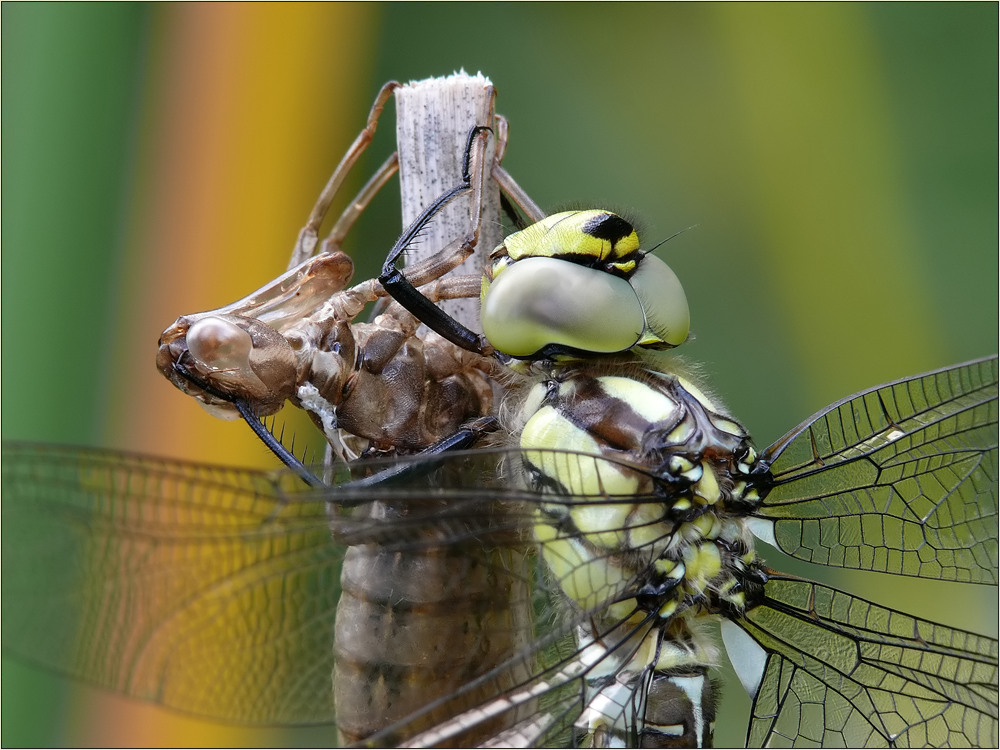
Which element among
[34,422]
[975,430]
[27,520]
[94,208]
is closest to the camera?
[27,520]

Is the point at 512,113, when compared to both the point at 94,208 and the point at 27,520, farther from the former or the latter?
the point at 27,520

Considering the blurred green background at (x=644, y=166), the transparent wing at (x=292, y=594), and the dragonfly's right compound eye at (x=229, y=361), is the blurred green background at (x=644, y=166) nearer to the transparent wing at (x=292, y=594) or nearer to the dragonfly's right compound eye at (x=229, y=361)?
the dragonfly's right compound eye at (x=229, y=361)

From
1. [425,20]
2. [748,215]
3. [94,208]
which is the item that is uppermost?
[425,20]

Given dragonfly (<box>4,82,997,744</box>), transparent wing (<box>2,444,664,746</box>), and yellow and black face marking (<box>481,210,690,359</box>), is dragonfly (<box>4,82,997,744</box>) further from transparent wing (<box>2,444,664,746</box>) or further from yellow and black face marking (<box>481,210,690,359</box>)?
yellow and black face marking (<box>481,210,690,359</box>)

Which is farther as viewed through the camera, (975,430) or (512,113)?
(512,113)

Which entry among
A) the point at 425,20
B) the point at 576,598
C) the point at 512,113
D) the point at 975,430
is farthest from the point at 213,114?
the point at 975,430

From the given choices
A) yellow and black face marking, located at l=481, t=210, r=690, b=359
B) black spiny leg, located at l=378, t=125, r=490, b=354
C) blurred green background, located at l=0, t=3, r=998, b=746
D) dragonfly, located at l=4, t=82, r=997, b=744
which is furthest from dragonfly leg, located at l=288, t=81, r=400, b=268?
blurred green background, located at l=0, t=3, r=998, b=746

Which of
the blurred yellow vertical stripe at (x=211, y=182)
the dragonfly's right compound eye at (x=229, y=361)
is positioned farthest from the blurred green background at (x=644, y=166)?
the dragonfly's right compound eye at (x=229, y=361)
